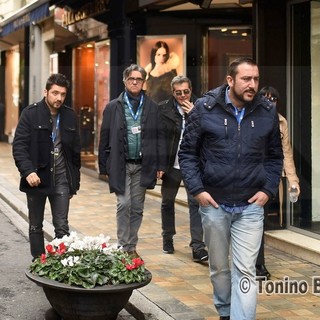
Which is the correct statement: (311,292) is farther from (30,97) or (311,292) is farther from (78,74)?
(30,97)

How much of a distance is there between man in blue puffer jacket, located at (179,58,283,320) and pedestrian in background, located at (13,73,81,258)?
2.01m

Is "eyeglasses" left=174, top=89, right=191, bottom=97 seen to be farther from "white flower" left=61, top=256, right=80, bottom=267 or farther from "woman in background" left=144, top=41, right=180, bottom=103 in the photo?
"woman in background" left=144, top=41, right=180, bottom=103

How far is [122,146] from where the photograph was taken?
23.1 ft

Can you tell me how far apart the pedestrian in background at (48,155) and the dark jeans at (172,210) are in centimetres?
123

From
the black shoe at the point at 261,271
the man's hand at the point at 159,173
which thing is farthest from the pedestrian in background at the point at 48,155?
the black shoe at the point at 261,271

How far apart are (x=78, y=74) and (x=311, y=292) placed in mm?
11618

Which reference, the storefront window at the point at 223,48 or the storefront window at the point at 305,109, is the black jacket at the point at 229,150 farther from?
the storefront window at the point at 223,48

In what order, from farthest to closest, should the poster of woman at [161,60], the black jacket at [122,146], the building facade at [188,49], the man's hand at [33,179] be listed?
the poster of woman at [161,60]
the building facade at [188,49]
the black jacket at [122,146]
the man's hand at [33,179]

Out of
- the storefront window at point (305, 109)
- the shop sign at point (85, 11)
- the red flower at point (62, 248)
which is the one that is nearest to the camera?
the red flower at point (62, 248)

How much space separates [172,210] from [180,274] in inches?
43.0

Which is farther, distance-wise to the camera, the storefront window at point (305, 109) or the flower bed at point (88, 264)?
the storefront window at point (305, 109)

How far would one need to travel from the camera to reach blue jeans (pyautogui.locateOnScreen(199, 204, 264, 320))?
188 inches

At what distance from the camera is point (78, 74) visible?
16.9 metres

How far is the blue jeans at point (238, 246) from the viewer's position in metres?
4.79
